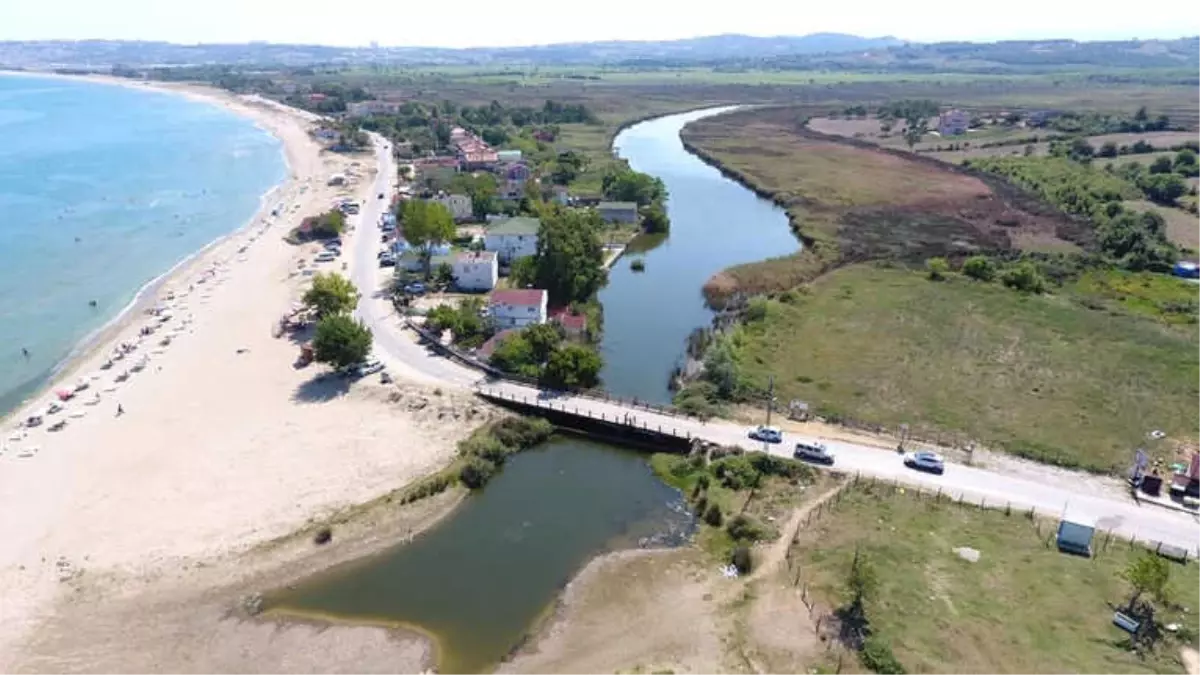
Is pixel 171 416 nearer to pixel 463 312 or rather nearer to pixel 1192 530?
pixel 463 312

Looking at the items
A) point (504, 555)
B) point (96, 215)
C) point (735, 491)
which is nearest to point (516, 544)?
point (504, 555)

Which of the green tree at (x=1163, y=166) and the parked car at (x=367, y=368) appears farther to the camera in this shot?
the green tree at (x=1163, y=166)

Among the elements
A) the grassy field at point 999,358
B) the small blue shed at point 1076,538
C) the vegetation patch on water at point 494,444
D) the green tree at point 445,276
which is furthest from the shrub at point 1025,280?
the green tree at point 445,276

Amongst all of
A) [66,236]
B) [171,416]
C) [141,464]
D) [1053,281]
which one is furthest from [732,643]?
[66,236]

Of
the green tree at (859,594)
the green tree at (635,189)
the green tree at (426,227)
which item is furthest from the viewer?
the green tree at (635,189)

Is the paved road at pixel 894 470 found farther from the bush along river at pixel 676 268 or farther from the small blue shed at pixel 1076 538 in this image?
the bush along river at pixel 676 268

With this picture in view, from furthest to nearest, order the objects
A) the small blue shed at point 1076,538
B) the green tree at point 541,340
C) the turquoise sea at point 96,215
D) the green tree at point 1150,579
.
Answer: the turquoise sea at point 96,215
the green tree at point 541,340
the small blue shed at point 1076,538
the green tree at point 1150,579

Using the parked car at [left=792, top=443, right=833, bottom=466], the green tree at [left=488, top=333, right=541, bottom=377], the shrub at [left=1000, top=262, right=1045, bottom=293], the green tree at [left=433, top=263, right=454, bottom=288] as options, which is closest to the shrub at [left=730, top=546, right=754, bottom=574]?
the parked car at [left=792, top=443, right=833, bottom=466]
